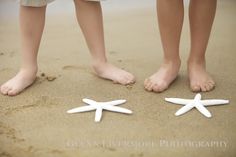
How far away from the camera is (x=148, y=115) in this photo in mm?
1382

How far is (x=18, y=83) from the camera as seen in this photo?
158 centimetres

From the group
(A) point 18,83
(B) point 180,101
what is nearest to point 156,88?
(B) point 180,101

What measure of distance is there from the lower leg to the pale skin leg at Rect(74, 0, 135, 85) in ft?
0.45

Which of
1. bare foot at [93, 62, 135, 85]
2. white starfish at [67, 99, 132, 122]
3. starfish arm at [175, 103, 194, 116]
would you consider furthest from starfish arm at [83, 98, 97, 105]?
starfish arm at [175, 103, 194, 116]

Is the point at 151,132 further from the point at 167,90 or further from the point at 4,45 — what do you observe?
the point at 4,45

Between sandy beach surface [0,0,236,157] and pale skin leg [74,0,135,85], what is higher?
pale skin leg [74,0,135,85]

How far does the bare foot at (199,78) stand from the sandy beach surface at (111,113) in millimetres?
38

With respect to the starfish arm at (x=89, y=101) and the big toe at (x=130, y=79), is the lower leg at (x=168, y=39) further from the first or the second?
the starfish arm at (x=89, y=101)

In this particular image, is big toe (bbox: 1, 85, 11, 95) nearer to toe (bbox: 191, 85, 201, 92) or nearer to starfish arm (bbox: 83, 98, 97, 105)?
starfish arm (bbox: 83, 98, 97, 105)

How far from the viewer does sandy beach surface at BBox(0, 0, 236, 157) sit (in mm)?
1193

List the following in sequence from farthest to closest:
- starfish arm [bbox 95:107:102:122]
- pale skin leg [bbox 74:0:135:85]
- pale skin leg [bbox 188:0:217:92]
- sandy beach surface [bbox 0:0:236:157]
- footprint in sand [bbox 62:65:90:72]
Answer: footprint in sand [bbox 62:65:90:72], pale skin leg [bbox 74:0:135:85], pale skin leg [bbox 188:0:217:92], starfish arm [bbox 95:107:102:122], sandy beach surface [bbox 0:0:236:157]

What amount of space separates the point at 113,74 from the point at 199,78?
0.39m

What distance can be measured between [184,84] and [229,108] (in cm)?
27

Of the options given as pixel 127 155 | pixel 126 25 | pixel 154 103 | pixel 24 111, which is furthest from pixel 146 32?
pixel 127 155
